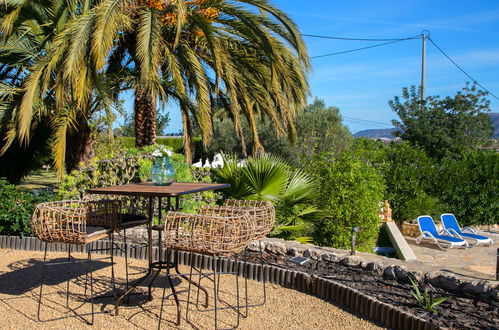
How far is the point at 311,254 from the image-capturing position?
5.27 metres

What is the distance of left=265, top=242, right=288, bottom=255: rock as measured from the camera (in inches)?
215

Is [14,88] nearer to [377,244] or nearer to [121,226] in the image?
[121,226]

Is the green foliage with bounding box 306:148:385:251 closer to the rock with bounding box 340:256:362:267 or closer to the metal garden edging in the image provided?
the rock with bounding box 340:256:362:267

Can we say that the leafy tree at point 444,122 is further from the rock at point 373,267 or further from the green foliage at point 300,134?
the rock at point 373,267

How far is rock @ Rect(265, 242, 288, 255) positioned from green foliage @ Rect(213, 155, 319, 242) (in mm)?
1477

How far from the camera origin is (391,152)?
12070 mm

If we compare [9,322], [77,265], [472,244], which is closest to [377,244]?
[472,244]

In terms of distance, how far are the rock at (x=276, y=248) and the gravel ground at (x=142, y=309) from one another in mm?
737

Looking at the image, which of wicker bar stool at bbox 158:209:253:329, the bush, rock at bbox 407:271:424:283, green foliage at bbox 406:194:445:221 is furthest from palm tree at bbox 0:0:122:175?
green foliage at bbox 406:194:445:221

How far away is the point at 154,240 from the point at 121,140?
8.91 m

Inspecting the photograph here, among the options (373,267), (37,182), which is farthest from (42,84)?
(37,182)

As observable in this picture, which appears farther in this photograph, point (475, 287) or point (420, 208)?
point (420, 208)

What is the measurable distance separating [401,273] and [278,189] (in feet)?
10.0

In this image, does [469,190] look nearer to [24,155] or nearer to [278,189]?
[278,189]
